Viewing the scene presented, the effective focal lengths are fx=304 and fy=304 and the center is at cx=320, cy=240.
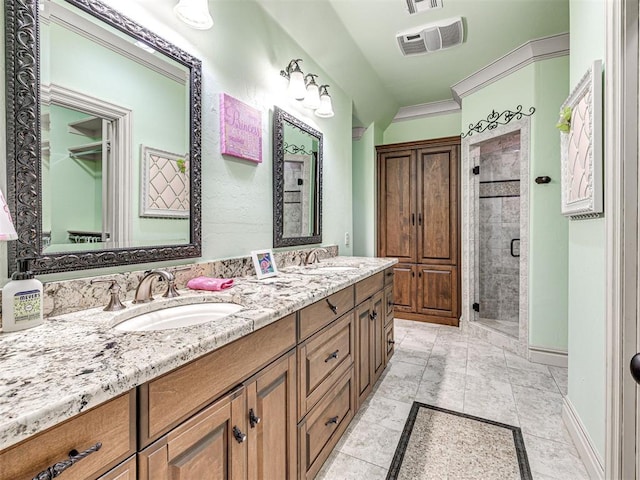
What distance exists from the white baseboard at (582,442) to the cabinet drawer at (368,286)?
4.05ft

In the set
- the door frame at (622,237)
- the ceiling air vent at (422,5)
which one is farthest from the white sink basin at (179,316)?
the ceiling air vent at (422,5)

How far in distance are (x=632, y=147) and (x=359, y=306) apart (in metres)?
1.33

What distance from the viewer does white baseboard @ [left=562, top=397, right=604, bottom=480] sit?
4.38ft

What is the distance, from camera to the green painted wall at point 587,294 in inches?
50.8

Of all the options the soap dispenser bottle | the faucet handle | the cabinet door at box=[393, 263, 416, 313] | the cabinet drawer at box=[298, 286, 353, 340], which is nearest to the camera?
the soap dispenser bottle

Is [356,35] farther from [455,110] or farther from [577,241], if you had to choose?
[577,241]

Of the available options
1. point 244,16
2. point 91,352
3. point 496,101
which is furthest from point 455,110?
point 91,352

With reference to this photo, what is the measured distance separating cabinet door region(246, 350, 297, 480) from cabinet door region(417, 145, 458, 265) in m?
2.87

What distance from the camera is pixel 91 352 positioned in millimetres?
651

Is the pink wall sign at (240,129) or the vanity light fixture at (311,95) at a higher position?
the vanity light fixture at (311,95)

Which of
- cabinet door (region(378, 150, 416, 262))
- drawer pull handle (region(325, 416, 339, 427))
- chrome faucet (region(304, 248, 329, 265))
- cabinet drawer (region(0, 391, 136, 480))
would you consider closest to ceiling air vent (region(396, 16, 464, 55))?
cabinet door (region(378, 150, 416, 262))

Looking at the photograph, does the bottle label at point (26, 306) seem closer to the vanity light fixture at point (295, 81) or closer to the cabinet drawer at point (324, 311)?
the cabinet drawer at point (324, 311)

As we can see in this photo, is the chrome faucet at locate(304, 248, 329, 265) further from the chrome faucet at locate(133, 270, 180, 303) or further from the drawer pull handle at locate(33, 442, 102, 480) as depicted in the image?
the drawer pull handle at locate(33, 442, 102, 480)

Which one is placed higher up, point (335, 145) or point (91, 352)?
point (335, 145)
